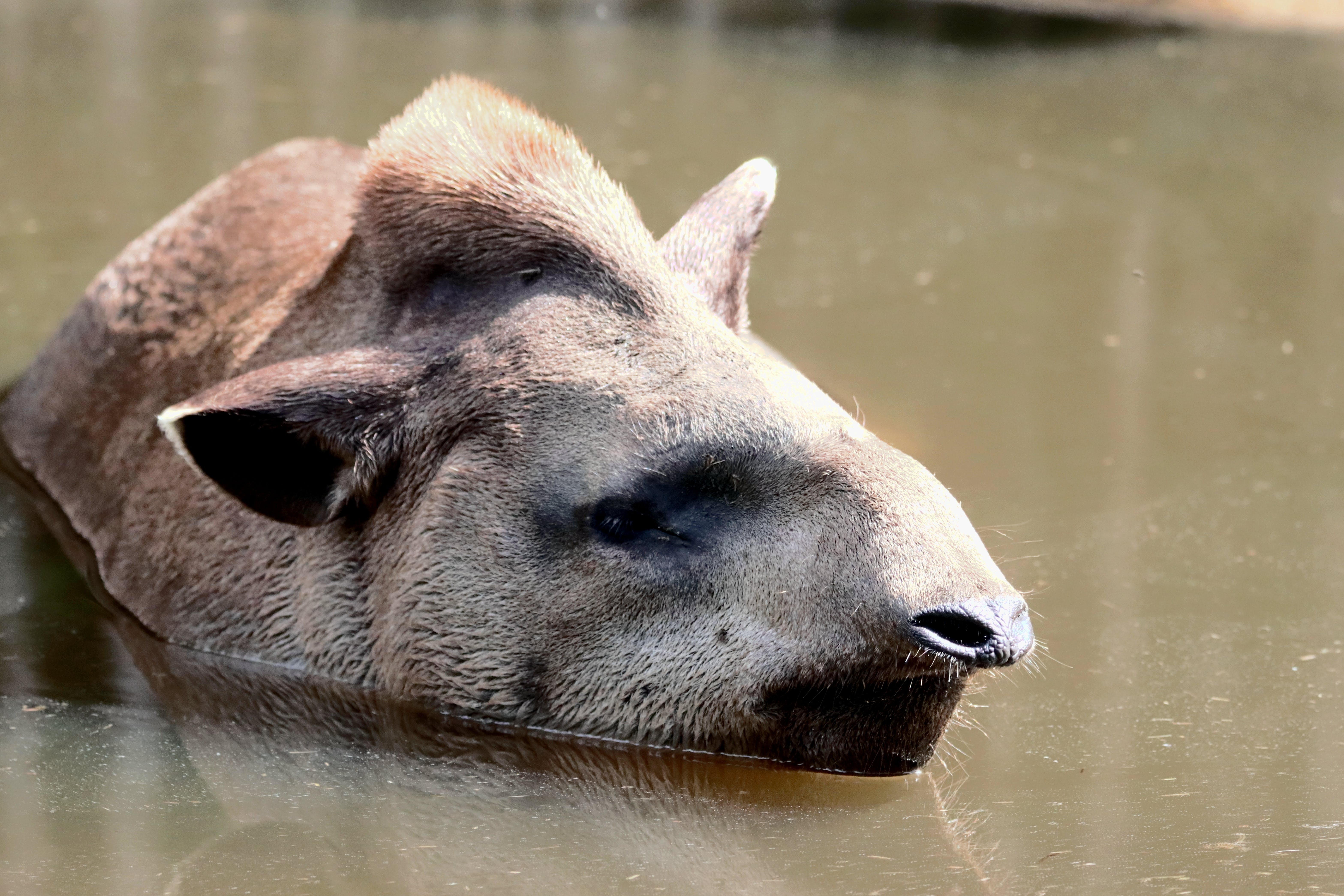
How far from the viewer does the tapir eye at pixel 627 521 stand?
4.26 metres

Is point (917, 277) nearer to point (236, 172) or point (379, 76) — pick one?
point (236, 172)

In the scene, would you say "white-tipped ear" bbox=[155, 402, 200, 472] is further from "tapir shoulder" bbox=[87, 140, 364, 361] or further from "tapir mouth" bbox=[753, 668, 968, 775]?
"tapir mouth" bbox=[753, 668, 968, 775]

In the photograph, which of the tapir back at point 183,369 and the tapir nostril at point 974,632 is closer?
the tapir nostril at point 974,632

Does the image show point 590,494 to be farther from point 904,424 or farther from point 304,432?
point 904,424

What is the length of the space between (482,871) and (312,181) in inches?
128

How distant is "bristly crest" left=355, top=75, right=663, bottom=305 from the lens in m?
4.59

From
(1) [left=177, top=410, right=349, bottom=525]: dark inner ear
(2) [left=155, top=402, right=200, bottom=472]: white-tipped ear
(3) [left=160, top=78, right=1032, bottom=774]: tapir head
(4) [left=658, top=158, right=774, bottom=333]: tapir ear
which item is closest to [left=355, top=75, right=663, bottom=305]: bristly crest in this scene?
(3) [left=160, top=78, right=1032, bottom=774]: tapir head

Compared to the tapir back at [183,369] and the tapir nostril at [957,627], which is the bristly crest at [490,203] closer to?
the tapir back at [183,369]

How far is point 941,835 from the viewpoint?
3926mm

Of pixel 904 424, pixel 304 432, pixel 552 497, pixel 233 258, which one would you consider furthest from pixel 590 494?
pixel 904 424

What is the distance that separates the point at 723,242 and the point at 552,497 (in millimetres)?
1077

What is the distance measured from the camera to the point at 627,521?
4.28 meters

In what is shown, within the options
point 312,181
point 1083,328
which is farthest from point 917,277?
point 312,181

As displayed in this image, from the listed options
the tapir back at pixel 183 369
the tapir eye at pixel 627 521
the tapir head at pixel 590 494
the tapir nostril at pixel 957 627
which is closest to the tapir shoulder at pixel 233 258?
the tapir back at pixel 183 369
